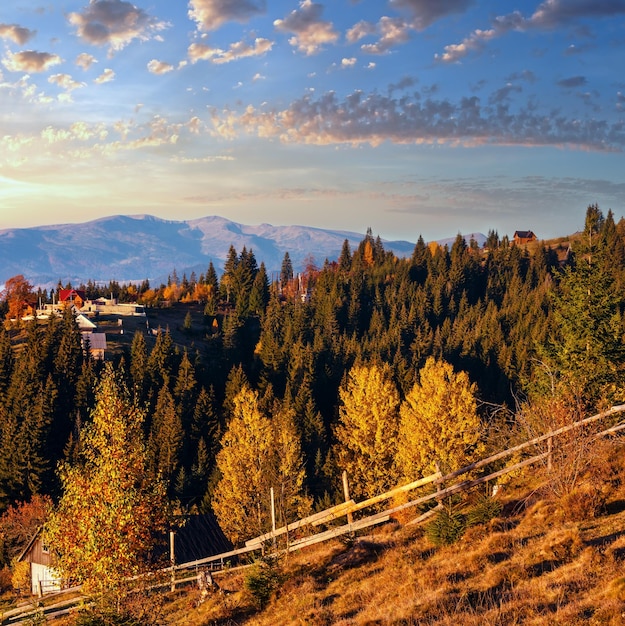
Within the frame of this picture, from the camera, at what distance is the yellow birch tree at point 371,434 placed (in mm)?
45750

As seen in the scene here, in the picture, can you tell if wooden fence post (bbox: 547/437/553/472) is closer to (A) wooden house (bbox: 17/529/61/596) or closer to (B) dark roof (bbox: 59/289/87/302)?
(A) wooden house (bbox: 17/529/61/596)

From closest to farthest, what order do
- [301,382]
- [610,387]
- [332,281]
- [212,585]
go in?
[212,585] → [610,387] → [301,382] → [332,281]

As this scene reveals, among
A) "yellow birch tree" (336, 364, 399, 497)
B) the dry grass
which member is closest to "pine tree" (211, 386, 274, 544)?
"yellow birch tree" (336, 364, 399, 497)

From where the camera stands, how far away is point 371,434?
154ft

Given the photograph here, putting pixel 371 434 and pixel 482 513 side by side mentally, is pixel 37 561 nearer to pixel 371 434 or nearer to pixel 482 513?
pixel 371 434

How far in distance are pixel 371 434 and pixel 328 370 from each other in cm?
4765

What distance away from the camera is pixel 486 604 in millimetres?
12094

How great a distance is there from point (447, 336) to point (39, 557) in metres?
104

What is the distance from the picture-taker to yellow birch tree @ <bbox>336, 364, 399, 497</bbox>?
45750 mm

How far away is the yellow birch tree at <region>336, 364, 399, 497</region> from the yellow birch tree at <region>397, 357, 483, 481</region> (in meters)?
2.92

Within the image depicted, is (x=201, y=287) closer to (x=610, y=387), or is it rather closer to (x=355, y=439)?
(x=355, y=439)

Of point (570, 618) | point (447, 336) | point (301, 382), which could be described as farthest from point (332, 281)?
point (570, 618)

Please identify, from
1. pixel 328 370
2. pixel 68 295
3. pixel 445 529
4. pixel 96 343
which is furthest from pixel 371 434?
pixel 68 295

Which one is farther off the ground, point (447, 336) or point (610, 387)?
point (610, 387)
